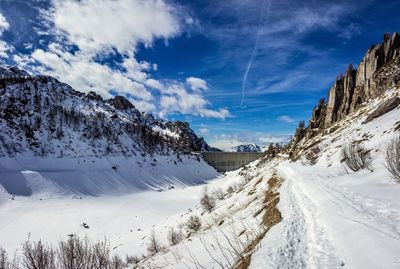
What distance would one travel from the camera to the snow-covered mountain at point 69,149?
58.9m

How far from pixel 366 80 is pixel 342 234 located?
7383 centimetres

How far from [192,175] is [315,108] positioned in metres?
48.9

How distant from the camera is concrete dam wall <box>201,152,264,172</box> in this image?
144 metres

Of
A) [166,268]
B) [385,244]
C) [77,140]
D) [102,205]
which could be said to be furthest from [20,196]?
[385,244]

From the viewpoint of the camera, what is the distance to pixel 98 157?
75.7 metres

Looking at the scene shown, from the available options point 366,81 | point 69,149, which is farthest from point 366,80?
point 69,149

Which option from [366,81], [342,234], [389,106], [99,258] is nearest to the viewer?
[342,234]

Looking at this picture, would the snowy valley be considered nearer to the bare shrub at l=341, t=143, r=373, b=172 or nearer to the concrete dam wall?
the bare shrub at l=341, t=143, r=373, b=172

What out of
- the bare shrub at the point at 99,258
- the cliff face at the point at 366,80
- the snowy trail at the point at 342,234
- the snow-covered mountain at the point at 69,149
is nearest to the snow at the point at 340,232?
the snowy trail at the point at 342,234

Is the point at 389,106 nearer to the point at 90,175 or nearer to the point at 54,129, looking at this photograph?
the point at 90,175

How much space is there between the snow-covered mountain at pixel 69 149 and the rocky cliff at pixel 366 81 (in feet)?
166

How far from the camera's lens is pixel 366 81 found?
69.0 metres

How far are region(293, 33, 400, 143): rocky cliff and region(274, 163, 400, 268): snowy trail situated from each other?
5784cm

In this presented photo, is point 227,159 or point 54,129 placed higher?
point 54,129
